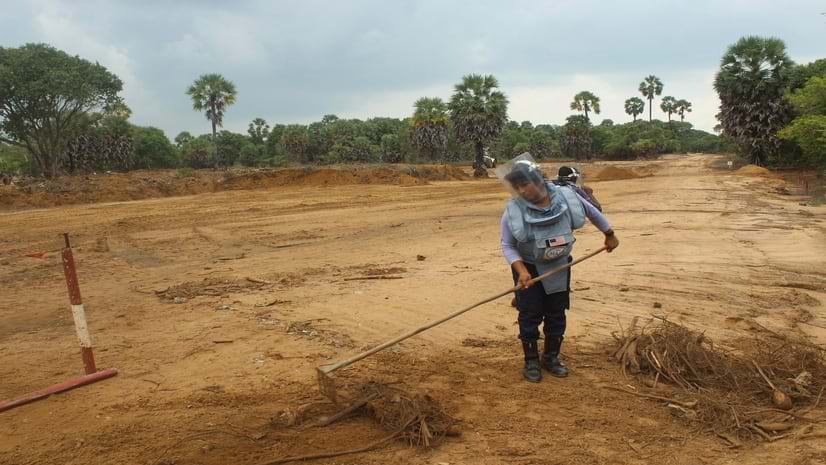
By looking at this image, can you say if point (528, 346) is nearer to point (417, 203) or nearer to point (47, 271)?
point (47, 271)

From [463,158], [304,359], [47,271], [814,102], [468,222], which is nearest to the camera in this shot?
[304,359]

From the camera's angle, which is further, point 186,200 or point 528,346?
point 186,200

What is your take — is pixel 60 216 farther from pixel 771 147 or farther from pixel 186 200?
pixel 771 147

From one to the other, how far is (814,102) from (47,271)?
30.9 m

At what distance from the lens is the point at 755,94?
116 ft

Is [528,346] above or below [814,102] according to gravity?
below

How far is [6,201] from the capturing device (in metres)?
21.0

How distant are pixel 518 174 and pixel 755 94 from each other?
38.6m

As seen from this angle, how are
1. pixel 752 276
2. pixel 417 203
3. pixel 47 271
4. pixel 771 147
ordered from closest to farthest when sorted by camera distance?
pixel 752 276
pixel 47 271
pixel 417 203
pixel 771 147

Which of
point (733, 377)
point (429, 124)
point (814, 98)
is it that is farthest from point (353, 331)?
point (429, 124)

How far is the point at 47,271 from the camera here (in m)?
9.11

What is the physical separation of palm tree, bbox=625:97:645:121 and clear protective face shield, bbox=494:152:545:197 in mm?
115166

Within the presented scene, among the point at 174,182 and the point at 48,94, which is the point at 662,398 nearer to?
the point at 174,182

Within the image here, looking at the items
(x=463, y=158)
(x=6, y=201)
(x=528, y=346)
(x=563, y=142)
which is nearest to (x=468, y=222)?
(x=528, y=346)
